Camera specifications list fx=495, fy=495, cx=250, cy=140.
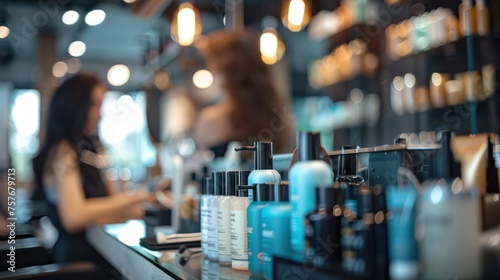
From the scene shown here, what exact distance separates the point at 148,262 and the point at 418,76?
7.03 ft

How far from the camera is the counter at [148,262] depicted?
1.01m

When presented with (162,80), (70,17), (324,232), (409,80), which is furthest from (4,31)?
(324,232)

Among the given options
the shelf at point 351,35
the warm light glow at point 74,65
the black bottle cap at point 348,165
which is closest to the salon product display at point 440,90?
the shelf at point 351,35

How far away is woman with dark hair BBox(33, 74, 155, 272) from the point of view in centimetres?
224

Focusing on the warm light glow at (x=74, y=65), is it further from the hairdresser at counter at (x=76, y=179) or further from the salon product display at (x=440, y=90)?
the salon product display at (x=440, y=90)

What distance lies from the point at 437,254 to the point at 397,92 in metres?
2.54

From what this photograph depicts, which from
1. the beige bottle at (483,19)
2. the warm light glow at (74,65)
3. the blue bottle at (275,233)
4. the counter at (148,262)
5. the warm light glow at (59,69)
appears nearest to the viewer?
the blue bottle at (275,233)

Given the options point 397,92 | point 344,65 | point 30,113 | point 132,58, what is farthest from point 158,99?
point 397,92

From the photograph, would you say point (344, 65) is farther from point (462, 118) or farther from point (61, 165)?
point (61, 165)

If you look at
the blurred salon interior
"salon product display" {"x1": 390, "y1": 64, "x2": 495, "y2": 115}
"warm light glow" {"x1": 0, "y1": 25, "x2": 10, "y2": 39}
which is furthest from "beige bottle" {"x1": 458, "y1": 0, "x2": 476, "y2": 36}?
"warm light glow" {"x1": 0, "y1": 25, "x2": 10, "y2": 39}

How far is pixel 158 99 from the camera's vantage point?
6492mm

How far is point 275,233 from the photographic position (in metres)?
0.87

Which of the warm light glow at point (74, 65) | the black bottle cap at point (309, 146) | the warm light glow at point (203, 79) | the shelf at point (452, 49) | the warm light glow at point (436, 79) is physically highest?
the warm light glow at point (74, 65)

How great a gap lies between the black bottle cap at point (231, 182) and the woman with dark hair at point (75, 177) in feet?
Result: 4.12
